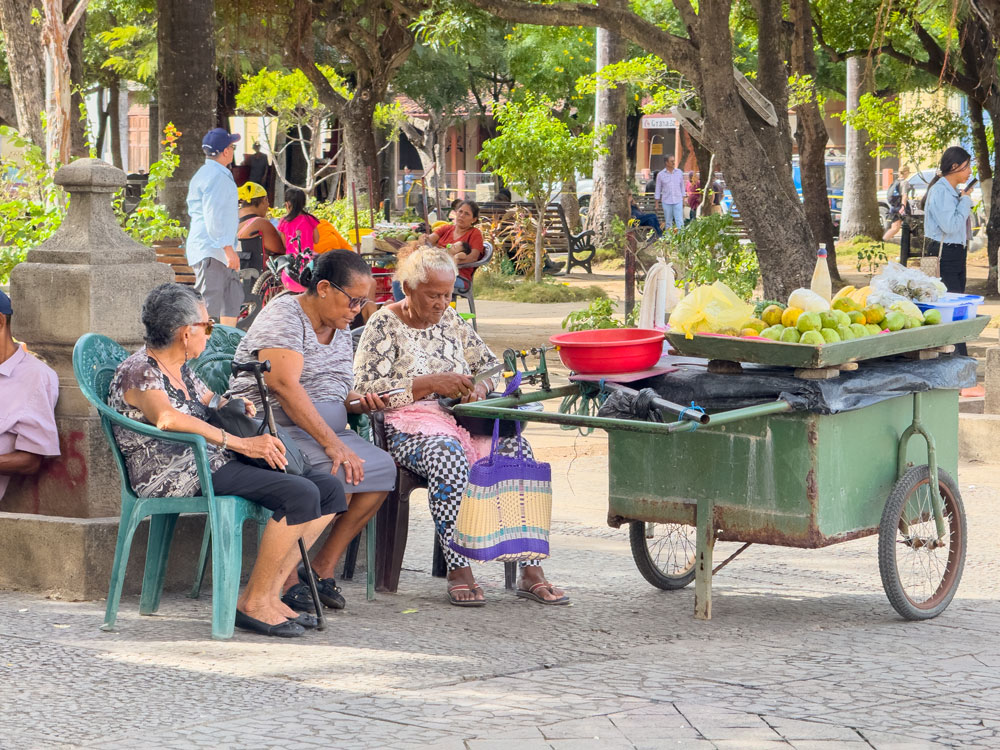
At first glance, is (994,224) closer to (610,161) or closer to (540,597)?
(610,161)

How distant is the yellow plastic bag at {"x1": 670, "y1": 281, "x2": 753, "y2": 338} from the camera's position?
17.0 ft

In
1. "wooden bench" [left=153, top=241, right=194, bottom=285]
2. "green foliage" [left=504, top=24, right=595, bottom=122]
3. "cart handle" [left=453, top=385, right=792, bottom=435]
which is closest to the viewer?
"cart handle" [left=453, top=385, right=792, bottom=435]

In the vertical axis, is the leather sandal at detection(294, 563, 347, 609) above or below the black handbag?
below

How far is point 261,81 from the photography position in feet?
95.9

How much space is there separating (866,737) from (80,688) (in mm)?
2318

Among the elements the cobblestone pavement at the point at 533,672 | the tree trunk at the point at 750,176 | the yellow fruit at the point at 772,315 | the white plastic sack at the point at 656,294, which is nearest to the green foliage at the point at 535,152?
the tree trunk at the point at 750,176

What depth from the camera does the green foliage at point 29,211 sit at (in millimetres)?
8930

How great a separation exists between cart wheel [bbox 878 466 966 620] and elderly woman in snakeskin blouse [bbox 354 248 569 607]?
4.18 ft

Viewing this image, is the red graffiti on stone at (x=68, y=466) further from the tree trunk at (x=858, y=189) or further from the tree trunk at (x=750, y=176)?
the tree trunk at (x=858, y=189)

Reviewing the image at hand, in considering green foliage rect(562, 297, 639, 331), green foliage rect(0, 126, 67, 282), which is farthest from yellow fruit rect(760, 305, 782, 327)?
green foliage rect(562, 297, 639, 331)

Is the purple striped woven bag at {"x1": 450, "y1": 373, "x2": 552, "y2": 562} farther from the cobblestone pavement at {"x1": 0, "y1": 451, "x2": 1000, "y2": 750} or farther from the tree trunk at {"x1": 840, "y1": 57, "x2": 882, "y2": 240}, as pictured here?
the tree trunk at {"x1": 840, "y1": 57, "x2": 882, "y2": 240}

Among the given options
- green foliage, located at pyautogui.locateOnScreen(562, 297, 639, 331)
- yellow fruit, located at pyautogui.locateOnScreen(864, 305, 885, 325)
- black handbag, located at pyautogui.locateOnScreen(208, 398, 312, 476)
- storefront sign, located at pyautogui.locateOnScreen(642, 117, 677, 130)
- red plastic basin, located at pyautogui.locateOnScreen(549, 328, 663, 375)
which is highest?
storefront sign, located at pyautogui.locateOnScreen(642, 117, 677, 130)

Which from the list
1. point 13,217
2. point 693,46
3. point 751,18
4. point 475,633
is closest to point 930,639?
point 475,633

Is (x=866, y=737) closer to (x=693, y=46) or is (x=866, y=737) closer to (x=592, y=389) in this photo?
(x=592, y=389)
